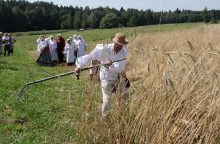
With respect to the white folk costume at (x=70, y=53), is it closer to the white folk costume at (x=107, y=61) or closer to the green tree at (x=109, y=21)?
the white folk costume at (x=107, y=61)

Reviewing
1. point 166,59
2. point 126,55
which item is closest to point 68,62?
point 126,55

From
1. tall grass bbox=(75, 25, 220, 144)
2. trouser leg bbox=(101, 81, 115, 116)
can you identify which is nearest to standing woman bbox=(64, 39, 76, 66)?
trouser leg bbox=(101, 81, 115, 116)

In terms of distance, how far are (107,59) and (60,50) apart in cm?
2279

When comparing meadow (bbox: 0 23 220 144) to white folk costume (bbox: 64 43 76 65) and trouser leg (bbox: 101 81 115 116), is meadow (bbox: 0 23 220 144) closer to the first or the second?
trouser leg (bbox: 101 81 115 116)

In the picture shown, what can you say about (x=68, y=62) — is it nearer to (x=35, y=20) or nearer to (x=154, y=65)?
(x=154, y=65)

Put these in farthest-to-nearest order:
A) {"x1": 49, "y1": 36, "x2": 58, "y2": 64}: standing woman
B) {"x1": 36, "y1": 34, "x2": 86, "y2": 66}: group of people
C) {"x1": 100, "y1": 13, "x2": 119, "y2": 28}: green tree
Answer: {"x1": 49, "y1": 36, "x2": 58, "y2": 64}: standing woman, {"x1": 36, "y1": 34, "x2": 86, "y2": 66}: group of people, {"x1": 100, "y1": 13, "x2": 119, "y2": 28}: green tree

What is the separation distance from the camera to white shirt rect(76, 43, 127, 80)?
753cm

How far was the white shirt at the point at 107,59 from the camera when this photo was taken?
753 centimetres

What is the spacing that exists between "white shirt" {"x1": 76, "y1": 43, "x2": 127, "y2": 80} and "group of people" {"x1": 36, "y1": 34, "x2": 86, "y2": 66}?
1979 centimetres

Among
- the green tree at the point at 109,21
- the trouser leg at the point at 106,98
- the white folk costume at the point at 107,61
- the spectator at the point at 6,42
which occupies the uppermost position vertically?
the green tree at the point at 109,21

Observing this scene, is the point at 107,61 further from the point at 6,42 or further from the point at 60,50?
the point at 6,42

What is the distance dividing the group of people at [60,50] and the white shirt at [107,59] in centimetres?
1979

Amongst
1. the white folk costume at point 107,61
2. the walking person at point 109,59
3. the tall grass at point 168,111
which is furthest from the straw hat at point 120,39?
the tall grass at point 168,111

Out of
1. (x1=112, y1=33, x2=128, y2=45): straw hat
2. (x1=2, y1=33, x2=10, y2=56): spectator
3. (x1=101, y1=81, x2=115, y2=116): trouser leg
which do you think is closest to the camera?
(x1=101, y1=81, x2=115, y2=116): trouser leg
